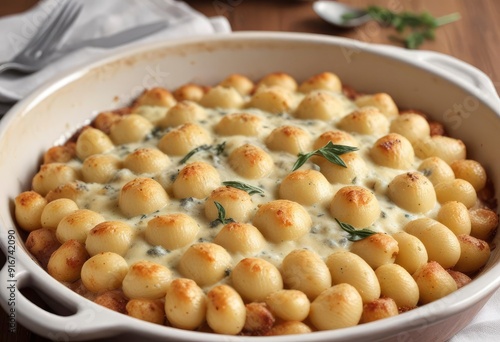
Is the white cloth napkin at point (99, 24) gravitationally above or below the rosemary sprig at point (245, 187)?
below

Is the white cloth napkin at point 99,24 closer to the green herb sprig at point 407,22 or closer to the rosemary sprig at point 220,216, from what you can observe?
the green herb sprig at point 407,22

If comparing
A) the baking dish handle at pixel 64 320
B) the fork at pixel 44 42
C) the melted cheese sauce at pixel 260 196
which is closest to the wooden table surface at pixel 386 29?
the fork at pixel 44 42

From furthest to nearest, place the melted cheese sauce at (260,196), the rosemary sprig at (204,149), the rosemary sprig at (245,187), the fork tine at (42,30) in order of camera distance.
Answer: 1. the fork tine at (42,30)
2. the rosemary sprig at (204,149)
3. the rosemary sprig at (245,187)
4. the melted cheese sauce at (260,196)

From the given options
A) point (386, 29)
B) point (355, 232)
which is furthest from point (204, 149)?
point (386, 29)

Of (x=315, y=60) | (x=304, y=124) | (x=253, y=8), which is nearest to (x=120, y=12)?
(x=253, y=8)

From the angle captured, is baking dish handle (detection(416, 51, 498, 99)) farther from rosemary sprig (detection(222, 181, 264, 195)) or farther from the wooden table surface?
rosemary sprig (detection(222, 181, 264, 195))

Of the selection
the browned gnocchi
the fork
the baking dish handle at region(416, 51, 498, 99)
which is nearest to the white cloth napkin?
the fork

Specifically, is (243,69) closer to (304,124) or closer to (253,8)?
(304,124)
